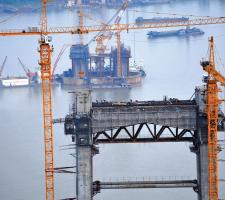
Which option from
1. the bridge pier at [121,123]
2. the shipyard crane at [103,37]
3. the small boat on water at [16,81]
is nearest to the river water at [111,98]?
the small boat on water at [16,81]

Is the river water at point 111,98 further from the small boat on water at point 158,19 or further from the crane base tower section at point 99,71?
the crane base tower section at point 99,71

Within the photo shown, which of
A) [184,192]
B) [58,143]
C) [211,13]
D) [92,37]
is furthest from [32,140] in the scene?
[211,13]

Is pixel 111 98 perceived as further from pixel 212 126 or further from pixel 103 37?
pixel 212 126

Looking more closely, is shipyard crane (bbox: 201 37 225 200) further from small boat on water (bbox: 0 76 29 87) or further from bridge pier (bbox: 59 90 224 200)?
small boat on water (bbox: 0 76 29 87)

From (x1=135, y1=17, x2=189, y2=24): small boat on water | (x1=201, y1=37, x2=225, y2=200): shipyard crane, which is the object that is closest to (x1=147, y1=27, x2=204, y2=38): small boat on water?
(x1=135, y1=17, x2=189, y2=24): small boat on water

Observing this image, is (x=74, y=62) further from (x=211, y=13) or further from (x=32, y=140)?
(x=32, y=140)

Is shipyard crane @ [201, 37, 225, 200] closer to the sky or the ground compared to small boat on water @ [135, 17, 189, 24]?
closer to the ground
